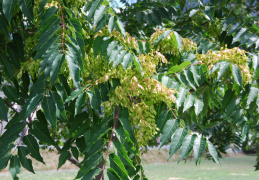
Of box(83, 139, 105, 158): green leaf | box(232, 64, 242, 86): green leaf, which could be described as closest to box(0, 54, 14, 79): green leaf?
box(83, 139, 105, 158): green leaf

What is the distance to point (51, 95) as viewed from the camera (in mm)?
1346

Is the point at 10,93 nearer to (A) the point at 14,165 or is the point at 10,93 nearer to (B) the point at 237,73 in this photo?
(A) the point at 14,165

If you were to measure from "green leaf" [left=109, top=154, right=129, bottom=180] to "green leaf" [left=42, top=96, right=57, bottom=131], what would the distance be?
10.0 inches

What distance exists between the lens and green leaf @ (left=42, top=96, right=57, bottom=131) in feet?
4.23

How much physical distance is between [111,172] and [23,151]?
1.49 feet

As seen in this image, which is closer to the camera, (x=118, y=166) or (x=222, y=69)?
(x=118, y=166)

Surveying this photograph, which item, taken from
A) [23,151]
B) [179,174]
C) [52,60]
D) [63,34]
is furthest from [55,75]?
[179,174]

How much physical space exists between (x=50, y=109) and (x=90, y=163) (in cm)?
26

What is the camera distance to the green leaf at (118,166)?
122cm

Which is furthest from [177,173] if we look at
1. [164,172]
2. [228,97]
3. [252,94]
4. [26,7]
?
[26,7]

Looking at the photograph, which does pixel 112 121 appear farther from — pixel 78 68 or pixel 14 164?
pixel 14 164

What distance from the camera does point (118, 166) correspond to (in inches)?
48.6

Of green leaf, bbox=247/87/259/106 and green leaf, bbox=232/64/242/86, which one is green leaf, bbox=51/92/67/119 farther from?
green leaf, bbox=247/87/259/106

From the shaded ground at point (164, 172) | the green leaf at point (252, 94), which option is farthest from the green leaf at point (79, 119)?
the shaded ground at point (164, 172)
